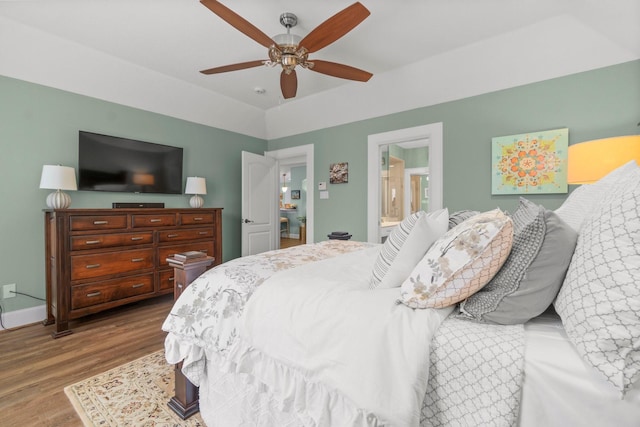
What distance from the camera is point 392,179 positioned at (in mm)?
5844

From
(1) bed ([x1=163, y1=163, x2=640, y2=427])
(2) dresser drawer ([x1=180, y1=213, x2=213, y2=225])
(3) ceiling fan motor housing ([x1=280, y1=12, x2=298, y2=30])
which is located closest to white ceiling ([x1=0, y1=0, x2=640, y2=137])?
(3) ceiling fan motor housing ([x1=280, y1=12, x2=298, y2=30])

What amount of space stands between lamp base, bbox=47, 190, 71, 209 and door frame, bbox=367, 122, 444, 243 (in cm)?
328

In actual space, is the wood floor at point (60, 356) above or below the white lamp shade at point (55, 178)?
below

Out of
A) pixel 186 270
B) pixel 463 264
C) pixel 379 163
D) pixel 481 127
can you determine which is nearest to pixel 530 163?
pixel 481 127

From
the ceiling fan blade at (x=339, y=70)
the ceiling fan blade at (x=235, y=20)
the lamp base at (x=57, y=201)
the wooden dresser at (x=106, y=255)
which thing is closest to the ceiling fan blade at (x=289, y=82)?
the ceiling fan blade at (x=339, y=70)

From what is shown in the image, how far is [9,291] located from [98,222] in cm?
102

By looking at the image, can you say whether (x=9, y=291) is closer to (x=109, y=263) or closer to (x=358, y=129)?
(x=109, y=263)

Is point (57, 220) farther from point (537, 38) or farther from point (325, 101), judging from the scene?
point (537, 38)

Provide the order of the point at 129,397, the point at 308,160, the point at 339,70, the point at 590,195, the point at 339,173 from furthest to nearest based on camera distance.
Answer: the point at 308,160
the point at 339,173
the point at 339,70
the point at 129,397
the point at 590,195

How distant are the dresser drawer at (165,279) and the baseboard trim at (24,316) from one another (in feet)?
3.44

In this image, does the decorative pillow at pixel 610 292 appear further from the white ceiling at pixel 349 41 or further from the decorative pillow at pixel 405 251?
the white ceiling at pixel 349 41

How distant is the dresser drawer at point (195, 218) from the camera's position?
132 inches

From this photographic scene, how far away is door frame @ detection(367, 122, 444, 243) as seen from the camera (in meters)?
3.19

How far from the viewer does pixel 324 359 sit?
0.94m
